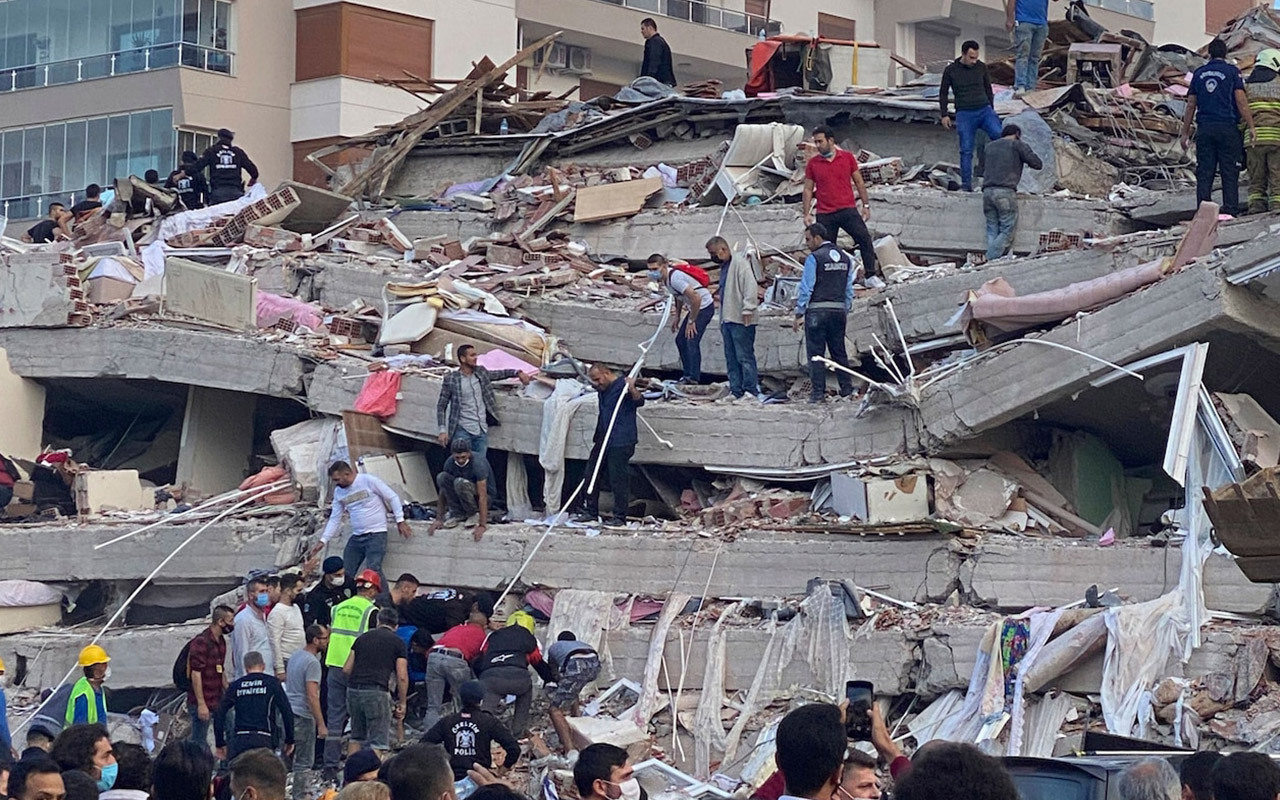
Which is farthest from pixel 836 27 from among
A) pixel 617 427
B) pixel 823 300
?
pixel 617 427

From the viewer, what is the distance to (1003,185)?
18703mm

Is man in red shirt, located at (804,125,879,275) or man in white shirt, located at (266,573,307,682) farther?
man in red shirt, located at (804,125,879,275)

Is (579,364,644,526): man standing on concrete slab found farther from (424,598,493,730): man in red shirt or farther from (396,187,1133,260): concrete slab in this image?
(396,187,1133,260): concrete slab

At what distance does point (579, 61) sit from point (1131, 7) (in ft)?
51.0

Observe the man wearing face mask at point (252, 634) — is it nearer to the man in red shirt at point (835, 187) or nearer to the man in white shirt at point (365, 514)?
the man in white shirt at point (365, 514)

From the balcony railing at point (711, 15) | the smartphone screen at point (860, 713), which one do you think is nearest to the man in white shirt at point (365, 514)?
the smartphone screen at point (860, 713)

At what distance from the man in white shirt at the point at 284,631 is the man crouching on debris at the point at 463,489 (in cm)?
162

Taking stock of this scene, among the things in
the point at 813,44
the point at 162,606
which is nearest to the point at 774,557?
the point at 162,606

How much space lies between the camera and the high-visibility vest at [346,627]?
48.9ft

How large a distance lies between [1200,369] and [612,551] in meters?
4.86

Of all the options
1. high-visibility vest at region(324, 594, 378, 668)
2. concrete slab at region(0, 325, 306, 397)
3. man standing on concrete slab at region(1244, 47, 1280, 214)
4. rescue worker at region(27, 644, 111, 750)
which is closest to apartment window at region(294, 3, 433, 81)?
concrete slab at region(0, 325, 306, 397)

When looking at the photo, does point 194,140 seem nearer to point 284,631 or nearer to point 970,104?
point 970,104

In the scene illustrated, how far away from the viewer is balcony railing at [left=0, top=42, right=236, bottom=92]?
3588 cm

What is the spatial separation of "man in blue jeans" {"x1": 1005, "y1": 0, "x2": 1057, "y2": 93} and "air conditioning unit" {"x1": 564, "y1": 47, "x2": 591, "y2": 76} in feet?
64.2
